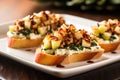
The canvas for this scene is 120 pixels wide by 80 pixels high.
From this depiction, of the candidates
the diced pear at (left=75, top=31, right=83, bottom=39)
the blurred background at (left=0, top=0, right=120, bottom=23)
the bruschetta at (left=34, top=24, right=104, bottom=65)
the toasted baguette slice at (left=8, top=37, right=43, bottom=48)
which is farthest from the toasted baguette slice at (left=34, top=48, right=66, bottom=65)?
the blurred background at (left=0, top=0, right=120, bottom=23)

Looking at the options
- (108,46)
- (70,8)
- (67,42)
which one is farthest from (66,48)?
(70,8)

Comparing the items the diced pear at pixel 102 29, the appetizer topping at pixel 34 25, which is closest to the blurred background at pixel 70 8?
the appetizer topping at pixel 34 25

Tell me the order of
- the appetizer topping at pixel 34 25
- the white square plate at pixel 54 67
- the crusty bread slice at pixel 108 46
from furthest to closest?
1. the appetizer topping at pixel 34 25
2. the crusty bread slice at pixel 108 46
3. the white square plate at pixel 54 67

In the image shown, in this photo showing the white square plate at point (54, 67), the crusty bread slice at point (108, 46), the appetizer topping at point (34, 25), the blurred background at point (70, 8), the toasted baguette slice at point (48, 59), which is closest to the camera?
the white square plate at point (54, 67)

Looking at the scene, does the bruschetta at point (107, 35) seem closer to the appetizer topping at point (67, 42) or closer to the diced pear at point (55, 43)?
the appetizer topping at point (67, 42)

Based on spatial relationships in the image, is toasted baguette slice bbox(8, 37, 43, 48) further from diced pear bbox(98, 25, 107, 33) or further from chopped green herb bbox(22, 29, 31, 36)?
diced pear bbox(98, 25, 107, 33)

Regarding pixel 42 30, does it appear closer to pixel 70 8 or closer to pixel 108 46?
pixel 108 46
